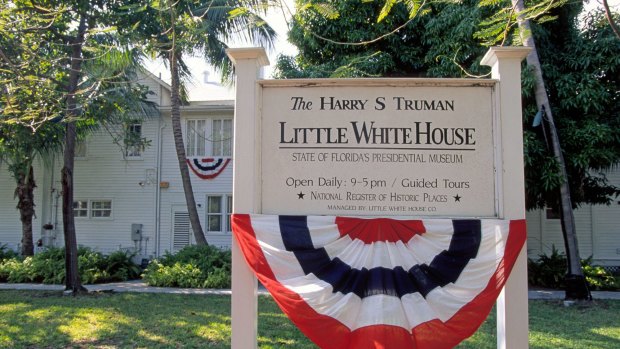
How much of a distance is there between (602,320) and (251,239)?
7366mm

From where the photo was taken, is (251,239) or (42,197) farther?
(42,197)

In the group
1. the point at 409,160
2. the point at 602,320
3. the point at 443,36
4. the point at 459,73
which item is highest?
the point at 443,36

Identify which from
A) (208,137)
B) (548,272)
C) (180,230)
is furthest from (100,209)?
(548,272)

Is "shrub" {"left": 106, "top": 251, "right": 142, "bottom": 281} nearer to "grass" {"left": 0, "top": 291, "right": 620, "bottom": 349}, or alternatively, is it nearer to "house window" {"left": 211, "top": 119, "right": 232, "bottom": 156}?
"grass" {"left": 0, "top": 291, "right": 620, "bottom": 349}

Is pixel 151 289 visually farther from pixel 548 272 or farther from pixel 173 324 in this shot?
pixel 548 272

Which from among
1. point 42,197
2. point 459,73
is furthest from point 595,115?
point 42,197

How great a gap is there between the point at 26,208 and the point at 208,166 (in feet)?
20.3

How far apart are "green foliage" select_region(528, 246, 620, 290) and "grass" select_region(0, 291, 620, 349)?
1.92 m

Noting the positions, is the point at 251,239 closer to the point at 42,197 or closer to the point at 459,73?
the point at 459,73

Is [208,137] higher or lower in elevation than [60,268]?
higher

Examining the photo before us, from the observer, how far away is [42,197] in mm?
18844

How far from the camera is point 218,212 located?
18031 mm

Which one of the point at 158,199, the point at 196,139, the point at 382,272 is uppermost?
the point at 196,139

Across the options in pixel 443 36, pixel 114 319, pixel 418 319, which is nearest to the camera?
pixel 418 319
